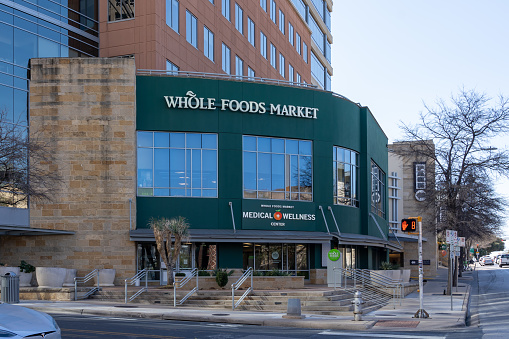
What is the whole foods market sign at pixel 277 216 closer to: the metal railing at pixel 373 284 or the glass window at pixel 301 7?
the metal railing at pixel 373 284

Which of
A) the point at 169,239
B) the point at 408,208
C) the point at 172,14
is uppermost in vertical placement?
the point at 172,14

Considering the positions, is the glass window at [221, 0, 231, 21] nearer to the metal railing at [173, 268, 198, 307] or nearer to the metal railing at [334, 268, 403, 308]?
the metal railing at [334, 268, 403, 308]

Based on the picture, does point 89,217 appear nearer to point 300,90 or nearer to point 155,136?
point 155,136

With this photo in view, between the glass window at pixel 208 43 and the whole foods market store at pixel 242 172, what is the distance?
27.7 ft

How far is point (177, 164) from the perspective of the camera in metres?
35.1

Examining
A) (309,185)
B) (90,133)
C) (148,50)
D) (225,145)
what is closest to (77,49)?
(148,50)

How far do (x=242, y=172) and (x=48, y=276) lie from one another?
1169cm

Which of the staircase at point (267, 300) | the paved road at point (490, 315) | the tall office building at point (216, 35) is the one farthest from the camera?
the tall office building at point (216, 35)

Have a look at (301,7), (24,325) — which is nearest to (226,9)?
(301,7)

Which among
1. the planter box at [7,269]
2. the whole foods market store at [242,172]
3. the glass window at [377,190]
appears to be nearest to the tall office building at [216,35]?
the whole foods market store at [242,172]

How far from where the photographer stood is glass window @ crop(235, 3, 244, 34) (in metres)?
48.4

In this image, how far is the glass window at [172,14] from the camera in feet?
128

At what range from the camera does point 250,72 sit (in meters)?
51.3

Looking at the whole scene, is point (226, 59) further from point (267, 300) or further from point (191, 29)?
point (267, 300)
